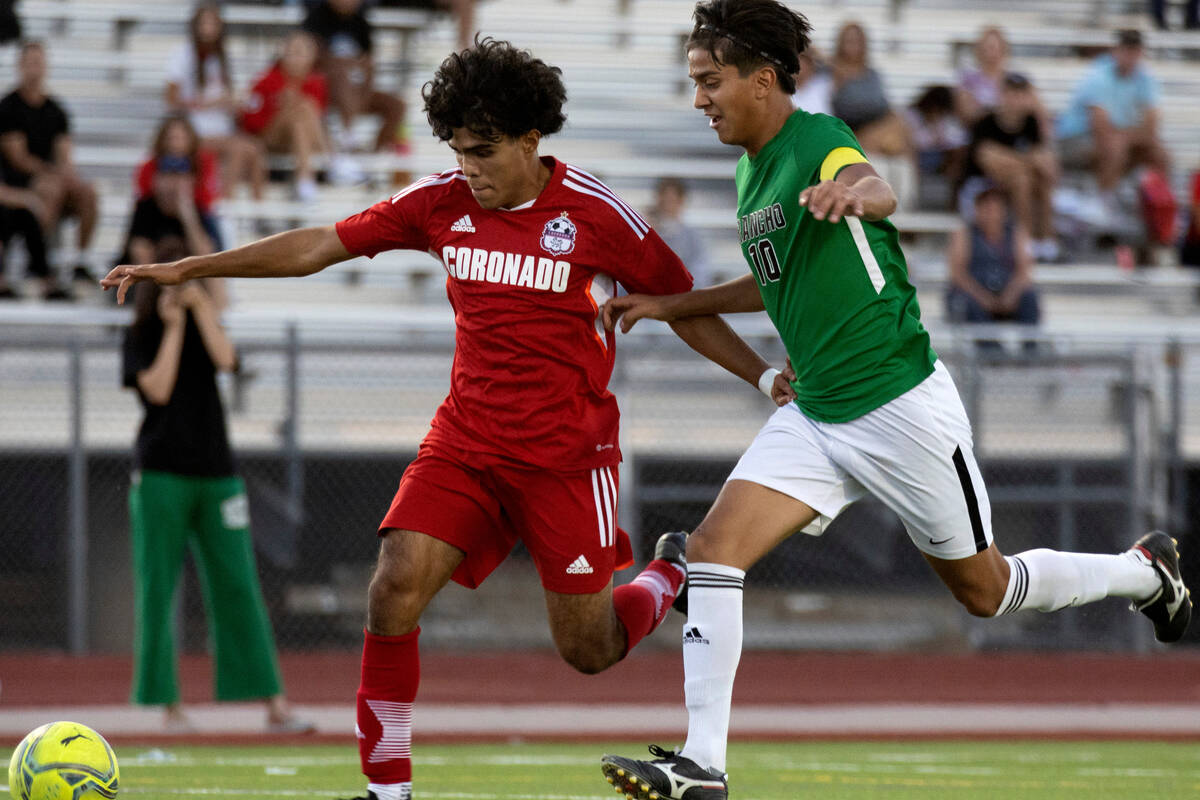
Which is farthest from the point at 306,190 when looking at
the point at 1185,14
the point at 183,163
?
the point at 1185,14

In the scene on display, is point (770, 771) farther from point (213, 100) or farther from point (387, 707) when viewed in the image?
point (213, 100)

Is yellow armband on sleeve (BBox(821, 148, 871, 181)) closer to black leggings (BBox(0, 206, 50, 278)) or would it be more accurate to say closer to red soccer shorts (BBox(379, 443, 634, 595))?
red soccer shorts (BBox(379, 443, 634, 595))

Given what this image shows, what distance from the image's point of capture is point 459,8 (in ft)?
54.5

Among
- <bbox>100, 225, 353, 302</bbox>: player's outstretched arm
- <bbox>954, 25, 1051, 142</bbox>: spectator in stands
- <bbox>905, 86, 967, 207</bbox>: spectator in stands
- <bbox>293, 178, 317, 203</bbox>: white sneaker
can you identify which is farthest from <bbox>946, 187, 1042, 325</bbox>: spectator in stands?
<bbox>100, 225, 353, 302</bbox>: player's outstretched arm

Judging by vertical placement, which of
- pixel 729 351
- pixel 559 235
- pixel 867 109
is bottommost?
pixel 729 351

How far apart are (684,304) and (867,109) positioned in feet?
32.5

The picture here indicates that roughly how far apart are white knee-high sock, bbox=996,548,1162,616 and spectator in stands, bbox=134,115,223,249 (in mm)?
8293

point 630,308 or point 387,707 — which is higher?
point 630,308

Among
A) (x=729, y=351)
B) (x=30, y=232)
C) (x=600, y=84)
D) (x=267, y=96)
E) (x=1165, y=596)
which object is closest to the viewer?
(x=729, y=351)

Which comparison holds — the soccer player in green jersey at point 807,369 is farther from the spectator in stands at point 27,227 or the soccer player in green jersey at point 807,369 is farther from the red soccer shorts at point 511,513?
the spectator in stands at point 27,227

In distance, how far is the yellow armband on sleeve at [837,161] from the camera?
557cm

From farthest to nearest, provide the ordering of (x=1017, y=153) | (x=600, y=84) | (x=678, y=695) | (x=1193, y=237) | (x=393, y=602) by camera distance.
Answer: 1. (x=600, y=84)
2. (x=1193, y=237)
3. (x=1017, y=153)
4. (x=678, y=695)
5. (x=393, y=602)

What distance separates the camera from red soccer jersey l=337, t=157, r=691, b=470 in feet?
19.4

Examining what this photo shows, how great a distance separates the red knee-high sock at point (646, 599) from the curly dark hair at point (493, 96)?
1844 mm
